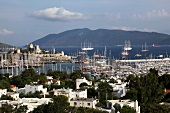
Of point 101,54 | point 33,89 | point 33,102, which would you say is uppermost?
point 101,54

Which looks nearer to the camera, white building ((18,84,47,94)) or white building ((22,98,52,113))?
white building ((22,98,52,113))

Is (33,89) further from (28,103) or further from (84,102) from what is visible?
(84,102)

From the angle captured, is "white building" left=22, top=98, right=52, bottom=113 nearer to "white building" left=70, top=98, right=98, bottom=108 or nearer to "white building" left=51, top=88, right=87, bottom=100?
"white building" left=70, top=98, right=98, bottom=108

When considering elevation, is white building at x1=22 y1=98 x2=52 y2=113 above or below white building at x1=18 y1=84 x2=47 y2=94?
below

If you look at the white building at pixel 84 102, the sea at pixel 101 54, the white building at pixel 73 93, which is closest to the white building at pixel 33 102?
the white building at pixel 84 102

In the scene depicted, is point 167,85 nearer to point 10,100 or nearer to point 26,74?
point 10,100

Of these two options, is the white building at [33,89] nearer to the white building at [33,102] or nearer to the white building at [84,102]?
the white building at [33,102]

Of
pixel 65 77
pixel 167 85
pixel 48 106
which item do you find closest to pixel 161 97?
pixel 167 85

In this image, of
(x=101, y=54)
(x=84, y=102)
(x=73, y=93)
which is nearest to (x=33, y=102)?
(x=84, y=102)

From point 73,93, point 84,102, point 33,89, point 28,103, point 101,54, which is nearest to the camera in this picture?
point 28,103

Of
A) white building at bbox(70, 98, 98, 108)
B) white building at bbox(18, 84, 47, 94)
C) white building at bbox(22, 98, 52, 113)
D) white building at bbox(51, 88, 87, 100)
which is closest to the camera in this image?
white building at bbox(22, 98, 52, 113)

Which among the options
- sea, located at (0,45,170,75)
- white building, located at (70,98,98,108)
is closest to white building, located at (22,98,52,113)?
white building, located at (70,98,98,108)
